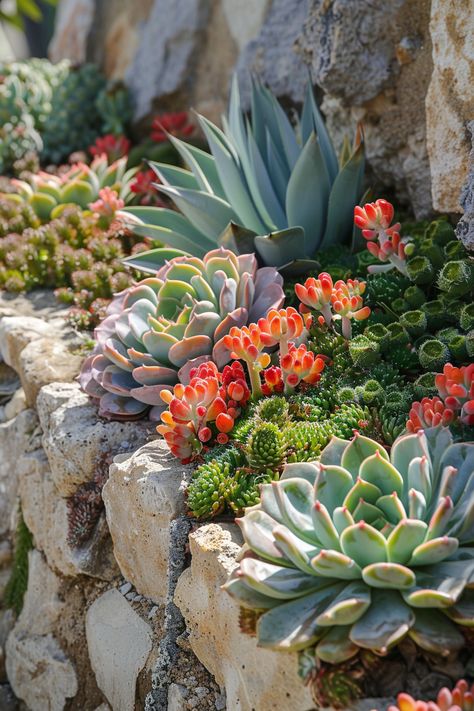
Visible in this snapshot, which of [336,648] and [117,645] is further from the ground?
[336,648]

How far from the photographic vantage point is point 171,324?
289cm

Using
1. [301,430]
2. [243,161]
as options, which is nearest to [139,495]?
[301,430]

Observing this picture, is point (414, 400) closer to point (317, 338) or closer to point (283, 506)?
point (317, 338)

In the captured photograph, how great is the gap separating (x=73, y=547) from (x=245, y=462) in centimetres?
93

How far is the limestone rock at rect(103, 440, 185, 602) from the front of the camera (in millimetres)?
2475

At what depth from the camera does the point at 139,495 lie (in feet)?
8.34

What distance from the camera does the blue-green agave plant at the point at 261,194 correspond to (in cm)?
330

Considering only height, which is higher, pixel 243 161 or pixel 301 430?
pixel 243 161

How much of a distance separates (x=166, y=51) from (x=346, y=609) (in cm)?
520

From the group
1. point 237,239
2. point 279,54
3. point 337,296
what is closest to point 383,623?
point 337,296

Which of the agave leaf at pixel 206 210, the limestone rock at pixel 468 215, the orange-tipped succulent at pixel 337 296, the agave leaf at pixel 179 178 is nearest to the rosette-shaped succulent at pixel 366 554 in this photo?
the orange-tipped succulent at pixel 337 296

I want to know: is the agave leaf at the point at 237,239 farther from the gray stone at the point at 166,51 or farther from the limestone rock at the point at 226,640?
the gray stone at the point at 166,51

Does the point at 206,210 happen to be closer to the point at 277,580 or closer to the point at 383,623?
the point at 277,580

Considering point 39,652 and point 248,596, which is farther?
point 39,652
